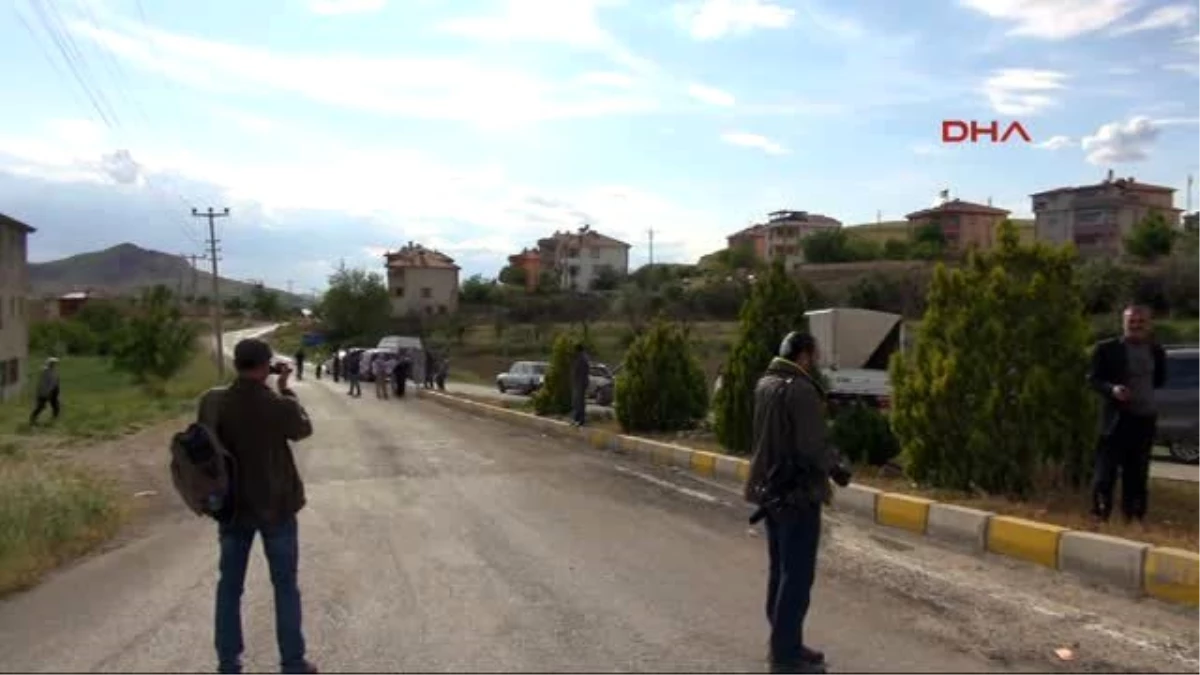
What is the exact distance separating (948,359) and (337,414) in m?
20.4

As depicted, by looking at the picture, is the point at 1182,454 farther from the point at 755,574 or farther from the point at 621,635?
the point at 621,635

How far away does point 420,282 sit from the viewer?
140m

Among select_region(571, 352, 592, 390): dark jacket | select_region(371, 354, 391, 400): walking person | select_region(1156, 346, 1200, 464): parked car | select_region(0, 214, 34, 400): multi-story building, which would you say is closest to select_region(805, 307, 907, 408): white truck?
select_region(571, 352, 592, 390): dark jacket

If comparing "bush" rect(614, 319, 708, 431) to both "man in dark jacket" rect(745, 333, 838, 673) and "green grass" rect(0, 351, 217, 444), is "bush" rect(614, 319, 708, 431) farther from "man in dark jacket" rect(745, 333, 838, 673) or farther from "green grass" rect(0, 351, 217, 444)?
"man in dark jacket" rect(745, 333, 838, 673)

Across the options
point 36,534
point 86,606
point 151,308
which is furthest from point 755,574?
point 151,308

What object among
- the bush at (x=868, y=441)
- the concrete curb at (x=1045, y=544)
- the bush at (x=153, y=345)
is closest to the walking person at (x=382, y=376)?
the bush at (x=153, y=345)

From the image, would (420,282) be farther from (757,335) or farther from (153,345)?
(757,335)

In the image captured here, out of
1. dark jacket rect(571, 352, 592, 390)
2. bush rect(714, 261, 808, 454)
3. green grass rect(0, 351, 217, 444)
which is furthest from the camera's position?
green grass rect(0, 351, 217, 444)

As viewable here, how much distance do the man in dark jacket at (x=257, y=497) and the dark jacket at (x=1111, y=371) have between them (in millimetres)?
6236

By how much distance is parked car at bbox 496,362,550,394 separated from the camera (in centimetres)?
4081

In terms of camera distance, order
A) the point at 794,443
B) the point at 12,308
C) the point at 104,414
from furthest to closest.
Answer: the point at 12,308, the point at 104,414, the point at 794,443

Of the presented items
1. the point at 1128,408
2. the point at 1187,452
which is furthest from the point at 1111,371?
the point at 1187,452

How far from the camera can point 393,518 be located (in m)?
10.5

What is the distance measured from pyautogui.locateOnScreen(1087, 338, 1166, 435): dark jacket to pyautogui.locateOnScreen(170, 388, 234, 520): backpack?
256 inches
